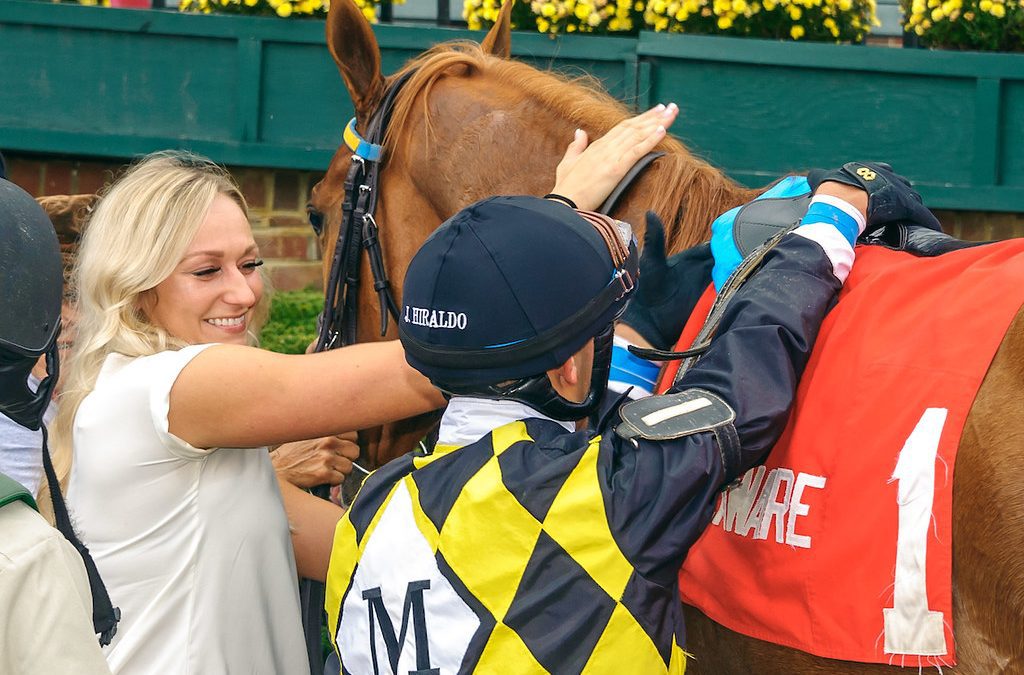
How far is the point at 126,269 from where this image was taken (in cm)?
223

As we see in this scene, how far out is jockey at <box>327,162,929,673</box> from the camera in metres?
1.52

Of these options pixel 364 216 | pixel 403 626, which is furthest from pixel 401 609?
pixel 364 216

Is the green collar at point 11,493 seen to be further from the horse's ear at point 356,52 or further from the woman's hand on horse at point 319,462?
the horse's ear at point 356,52

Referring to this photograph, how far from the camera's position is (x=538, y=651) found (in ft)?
4.99

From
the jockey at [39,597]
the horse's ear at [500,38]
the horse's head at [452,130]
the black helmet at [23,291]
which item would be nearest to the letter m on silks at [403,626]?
the jockey at [39,597]

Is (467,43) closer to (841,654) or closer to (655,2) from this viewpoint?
(841,654)

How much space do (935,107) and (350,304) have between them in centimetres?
312

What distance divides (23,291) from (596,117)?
1342 millimetres

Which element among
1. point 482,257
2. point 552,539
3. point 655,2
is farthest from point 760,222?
point 655,2

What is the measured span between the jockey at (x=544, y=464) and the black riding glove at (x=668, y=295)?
337 millimetres

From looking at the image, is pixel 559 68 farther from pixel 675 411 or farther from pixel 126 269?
pixel 675 411

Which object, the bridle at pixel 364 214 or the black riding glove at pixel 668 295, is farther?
the bridle at pixel 364 214

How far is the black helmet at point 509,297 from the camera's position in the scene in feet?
5.10

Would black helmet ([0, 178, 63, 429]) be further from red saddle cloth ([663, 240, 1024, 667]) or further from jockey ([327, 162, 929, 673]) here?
red saddle cloth ([663, 240, 1024, 667])
